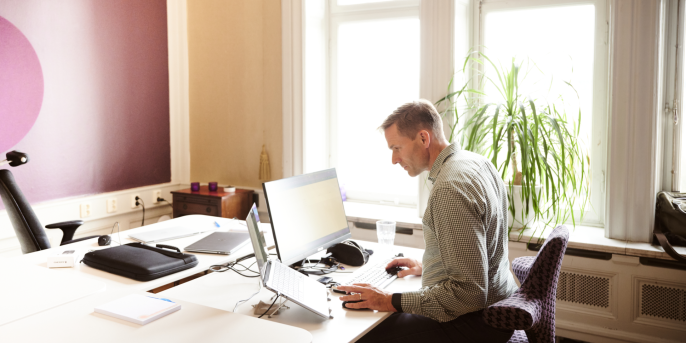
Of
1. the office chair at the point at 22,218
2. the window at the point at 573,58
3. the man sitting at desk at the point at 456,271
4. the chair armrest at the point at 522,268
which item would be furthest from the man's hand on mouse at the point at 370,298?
the window at the point at 573,58

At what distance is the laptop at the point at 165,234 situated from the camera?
2.25m

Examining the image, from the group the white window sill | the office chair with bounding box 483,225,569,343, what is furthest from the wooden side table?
the office chair with bounding box 483,225,569,343

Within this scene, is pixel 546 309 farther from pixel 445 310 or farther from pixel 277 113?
pixel 277 113

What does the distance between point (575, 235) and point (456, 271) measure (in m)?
1.60

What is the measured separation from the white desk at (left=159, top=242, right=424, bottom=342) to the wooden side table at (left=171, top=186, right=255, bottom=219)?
166 cm

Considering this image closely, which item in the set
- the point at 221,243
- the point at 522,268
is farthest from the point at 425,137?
the point at 221,243

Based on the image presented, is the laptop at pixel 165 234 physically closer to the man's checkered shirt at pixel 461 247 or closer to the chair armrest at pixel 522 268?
the man's checkered shirt at pixel 461 247

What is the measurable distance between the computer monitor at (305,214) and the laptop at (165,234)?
2.38ft

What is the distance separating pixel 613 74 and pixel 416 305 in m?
1.81

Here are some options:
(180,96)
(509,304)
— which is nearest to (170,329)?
(509,304)

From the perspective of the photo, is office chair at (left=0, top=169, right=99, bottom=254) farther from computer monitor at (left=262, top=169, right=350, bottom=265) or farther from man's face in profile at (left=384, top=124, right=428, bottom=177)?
man's face in profile at (left=384, top=124, right=428, bottom=177)

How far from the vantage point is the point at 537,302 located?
5.13 feet

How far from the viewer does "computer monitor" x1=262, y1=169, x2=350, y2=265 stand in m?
1.79

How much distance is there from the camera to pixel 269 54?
142 inches
